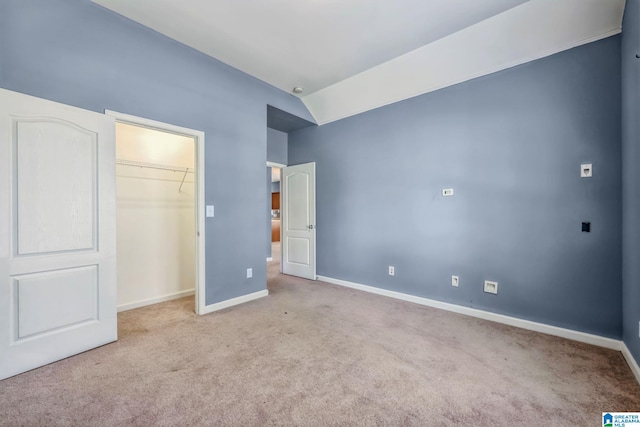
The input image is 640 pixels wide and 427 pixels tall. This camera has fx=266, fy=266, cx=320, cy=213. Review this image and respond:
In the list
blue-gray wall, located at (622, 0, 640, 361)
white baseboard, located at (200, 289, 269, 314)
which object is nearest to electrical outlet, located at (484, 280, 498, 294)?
blue-gray wall, located at (622, 0, 640, 361)

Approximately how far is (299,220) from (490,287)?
118 inches

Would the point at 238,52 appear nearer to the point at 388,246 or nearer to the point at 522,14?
the point at 522,14

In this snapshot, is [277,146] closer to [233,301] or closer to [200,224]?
[200,224]

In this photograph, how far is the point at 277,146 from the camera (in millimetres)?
4973

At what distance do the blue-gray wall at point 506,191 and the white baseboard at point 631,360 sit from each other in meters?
0.14

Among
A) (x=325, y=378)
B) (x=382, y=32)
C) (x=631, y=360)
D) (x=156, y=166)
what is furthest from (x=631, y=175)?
(x=156, y=166)

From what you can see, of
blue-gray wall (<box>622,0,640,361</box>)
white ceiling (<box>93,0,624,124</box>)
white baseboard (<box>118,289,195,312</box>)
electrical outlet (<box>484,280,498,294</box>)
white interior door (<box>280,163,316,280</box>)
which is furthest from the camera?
white interior door (<box>280,163,316,280</box>)

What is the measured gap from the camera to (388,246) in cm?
377

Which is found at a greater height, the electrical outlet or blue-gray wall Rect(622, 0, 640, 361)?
blue-gray wall Rect(622, 0, 640, 361)

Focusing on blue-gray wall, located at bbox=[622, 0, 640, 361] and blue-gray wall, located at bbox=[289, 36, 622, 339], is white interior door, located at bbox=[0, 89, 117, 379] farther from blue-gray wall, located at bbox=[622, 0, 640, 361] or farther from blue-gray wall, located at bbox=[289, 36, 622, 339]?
blue-gray wall, located at bbox=[622, 0, 640, 361]

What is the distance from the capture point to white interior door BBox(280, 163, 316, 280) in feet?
15.2

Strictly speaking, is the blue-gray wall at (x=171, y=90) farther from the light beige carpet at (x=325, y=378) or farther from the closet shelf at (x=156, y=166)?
the light beige carpet at (x=325, y=378)

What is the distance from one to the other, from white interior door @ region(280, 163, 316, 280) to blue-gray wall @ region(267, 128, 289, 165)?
9.2 inches

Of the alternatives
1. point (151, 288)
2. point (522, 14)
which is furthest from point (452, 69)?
point (151, 288)
